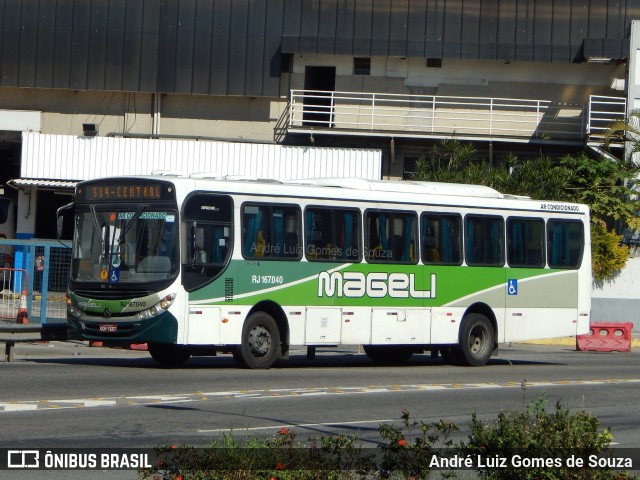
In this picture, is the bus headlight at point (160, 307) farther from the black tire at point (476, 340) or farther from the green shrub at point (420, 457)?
the green shrub at point (420, 457)

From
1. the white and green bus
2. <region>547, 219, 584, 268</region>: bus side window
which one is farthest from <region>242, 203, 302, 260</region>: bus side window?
<region>547, 219, 584, 268</region>: bus side window

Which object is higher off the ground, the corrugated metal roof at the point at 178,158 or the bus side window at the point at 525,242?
the corrugated metal roof at the point at 178,158

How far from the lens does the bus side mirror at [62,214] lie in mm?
→ 19112

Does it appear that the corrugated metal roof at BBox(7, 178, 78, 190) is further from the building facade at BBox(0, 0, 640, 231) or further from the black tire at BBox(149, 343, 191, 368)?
the black tire at BBox(149, 343, 191, 368)

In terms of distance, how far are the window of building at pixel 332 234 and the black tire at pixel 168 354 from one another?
2.74m

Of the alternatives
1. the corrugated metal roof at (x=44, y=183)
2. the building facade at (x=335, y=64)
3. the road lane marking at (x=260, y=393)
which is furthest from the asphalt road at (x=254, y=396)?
the building facade at (x=335, y=64)

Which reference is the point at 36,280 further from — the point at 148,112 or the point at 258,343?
the point at 148,112

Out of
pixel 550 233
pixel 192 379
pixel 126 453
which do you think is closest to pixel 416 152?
pixel 550 233

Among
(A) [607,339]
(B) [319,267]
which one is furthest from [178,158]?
(B) [319,267]

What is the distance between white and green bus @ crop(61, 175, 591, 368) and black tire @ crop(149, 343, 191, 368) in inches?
1.1

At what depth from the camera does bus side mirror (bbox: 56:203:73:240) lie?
19112 mm

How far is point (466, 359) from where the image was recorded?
21609mm

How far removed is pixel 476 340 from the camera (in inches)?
862

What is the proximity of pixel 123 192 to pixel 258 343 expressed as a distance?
10.9ft
